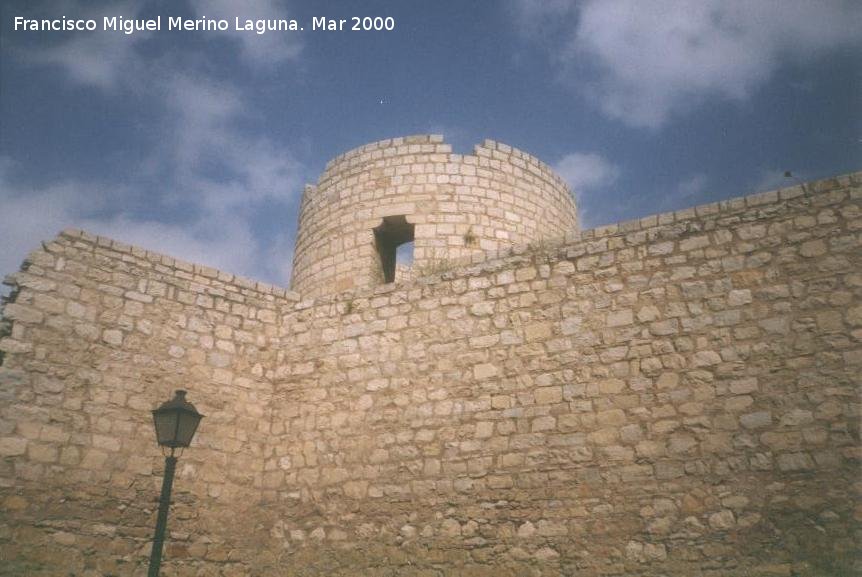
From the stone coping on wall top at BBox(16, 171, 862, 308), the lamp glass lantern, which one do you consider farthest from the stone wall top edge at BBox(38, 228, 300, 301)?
the lamp glass lantern

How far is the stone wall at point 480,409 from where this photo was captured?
582 cm

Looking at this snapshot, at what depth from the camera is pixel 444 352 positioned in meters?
7.68

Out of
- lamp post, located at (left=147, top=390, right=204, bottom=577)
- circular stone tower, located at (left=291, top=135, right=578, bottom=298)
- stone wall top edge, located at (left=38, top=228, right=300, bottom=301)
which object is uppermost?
circular stone tower, located at (left=291, top=135, right=578, bottom=298)

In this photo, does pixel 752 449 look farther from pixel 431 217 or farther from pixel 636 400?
pixel 431 217

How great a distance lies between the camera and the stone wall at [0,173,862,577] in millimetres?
5816

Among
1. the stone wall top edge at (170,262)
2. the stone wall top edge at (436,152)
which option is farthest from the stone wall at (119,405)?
the stone wall top edge at (436,152)

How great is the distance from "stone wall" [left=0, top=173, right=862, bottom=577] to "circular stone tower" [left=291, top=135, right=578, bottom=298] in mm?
2055

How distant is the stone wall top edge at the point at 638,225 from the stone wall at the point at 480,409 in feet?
0.08

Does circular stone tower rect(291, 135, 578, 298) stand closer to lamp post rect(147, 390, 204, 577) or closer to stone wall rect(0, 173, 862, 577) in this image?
stone wall rect(0, 173, 862, 577)

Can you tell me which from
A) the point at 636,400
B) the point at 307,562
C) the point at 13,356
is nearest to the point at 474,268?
the point at 636,400

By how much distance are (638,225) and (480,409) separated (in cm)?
260

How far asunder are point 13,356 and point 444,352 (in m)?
4.50

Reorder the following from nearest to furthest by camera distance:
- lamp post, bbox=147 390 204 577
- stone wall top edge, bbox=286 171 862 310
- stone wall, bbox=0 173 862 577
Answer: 1. lamp post, bbox=147 390 204 577
2. stone wall, bbox=0 173 862 577
3. stone wall top edge, bbox=286 171 862 310

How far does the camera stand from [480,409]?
7.21 meters
